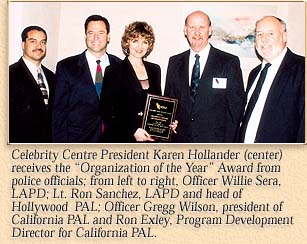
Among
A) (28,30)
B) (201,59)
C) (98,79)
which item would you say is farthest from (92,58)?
(201,59)

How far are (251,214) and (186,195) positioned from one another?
40cm

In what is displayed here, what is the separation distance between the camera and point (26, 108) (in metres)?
3.80

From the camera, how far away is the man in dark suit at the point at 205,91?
3832mm

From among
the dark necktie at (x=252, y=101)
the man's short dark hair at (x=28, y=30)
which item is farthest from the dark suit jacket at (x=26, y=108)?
the dark necktie at (x=252, y=101)

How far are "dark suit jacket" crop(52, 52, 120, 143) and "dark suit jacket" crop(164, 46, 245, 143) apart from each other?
0.38 m

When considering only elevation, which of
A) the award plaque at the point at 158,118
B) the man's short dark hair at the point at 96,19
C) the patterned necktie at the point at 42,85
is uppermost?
the man's short dark hair at the point at 96,19

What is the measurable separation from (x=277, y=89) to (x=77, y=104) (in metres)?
1.16

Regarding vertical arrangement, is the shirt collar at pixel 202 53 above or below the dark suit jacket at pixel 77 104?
above

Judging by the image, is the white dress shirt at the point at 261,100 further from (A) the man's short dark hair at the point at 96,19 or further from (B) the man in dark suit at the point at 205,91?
(A) the man's short dark hair at the point at 96,19

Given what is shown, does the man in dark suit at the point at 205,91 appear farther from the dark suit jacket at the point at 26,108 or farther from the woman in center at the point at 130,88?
the dark suit jacket at the point at 26,108

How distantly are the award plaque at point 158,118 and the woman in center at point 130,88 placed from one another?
25mm

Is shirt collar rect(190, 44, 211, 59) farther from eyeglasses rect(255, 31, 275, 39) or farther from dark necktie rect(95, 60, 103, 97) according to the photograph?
dark necktie rect(95, 60, 103, 97)

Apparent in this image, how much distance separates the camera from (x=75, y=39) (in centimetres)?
380

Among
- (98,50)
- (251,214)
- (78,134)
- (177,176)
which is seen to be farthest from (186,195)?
(98,50)
